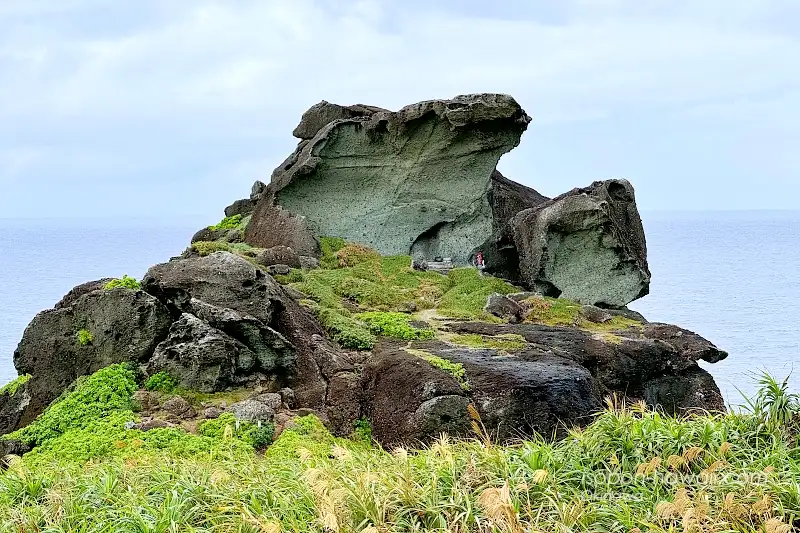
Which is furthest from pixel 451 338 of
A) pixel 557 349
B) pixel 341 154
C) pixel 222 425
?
pixel 341 154

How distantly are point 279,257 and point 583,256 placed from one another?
865 centimetres

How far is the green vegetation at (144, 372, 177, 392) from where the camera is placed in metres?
14.1

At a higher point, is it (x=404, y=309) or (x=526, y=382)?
(x=404, y=309)

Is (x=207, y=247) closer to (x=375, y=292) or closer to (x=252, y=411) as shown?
(x=375, y=292)

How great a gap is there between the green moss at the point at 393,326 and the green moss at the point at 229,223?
1144 cm

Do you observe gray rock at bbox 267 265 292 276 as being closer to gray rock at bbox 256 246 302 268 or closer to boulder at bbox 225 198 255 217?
A: gray rock at bbox 256 246 302 268

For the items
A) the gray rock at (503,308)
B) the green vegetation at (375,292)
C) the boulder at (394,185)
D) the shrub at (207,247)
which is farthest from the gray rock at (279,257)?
the gray rock at (503,308)

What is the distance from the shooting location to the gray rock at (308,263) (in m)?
22.4

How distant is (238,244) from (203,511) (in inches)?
677

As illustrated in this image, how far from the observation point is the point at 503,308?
19.9 m

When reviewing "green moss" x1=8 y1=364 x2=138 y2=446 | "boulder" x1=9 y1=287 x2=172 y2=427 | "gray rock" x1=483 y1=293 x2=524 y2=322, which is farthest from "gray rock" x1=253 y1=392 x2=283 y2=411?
"gray rock" x1=483 y1=293 x2=524 y2=322

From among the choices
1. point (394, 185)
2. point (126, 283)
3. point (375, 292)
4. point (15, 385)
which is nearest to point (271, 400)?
point (126, 283)

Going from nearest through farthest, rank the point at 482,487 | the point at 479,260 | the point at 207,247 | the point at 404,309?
1. the point at 482,487
2. the point at 404,309
3. the point at 207,247
4. the point at 479,260

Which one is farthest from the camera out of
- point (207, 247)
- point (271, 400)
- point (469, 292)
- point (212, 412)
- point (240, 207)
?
point (240, 207)
